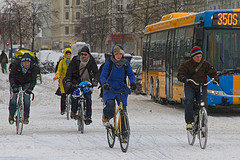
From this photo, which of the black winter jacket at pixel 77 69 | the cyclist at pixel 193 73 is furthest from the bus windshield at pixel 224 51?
the cyclist at pixel 193 73

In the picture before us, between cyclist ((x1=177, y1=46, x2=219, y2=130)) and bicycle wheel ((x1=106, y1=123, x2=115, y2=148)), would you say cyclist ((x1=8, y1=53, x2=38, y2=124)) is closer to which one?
bicycle wheel ((x1=106, y1=123, x2=115, y2=148))

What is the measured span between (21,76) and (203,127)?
419 centimetres

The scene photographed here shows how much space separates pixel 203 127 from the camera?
32.3 feet

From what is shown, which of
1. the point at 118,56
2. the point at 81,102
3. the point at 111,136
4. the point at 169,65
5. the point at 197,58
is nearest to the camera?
the point at 118,56

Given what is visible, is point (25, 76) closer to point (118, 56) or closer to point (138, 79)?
point (118, 56)

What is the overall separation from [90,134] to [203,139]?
9.80 ft

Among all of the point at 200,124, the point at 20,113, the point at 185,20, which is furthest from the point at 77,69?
the point at 185,20

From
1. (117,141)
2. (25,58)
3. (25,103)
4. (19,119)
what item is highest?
(25,58)

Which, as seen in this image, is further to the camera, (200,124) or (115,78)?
(200,124)

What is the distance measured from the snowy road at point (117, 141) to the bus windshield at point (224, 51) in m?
1.42

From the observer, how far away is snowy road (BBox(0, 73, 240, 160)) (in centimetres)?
891

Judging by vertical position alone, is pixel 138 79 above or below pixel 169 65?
below

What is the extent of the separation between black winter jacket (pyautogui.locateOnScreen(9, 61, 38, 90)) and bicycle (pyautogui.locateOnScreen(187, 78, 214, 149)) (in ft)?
11.3

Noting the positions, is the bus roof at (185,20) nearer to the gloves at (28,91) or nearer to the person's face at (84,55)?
the person's face at (84,55)
